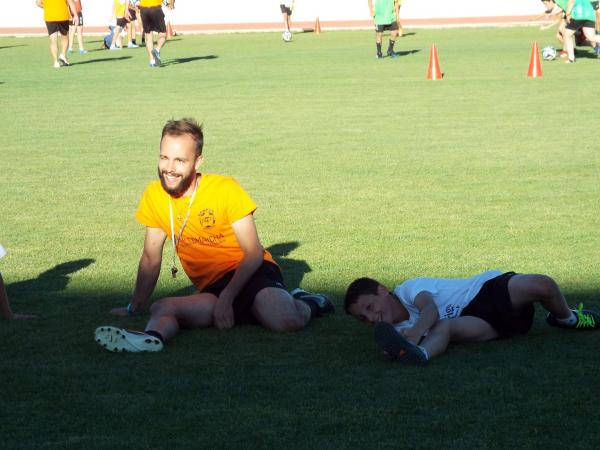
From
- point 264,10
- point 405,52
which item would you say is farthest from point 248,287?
point 264,10

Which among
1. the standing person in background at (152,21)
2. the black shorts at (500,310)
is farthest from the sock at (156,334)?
the standing person in background at (152,21)

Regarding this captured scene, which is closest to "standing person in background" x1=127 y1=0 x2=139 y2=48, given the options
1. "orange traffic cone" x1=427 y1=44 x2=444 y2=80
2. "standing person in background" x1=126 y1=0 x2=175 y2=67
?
"standing person in background" x1=126 y1=0 x2=175 y2=67

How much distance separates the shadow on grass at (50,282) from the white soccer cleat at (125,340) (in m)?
1.53

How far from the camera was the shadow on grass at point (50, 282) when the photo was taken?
6.82m

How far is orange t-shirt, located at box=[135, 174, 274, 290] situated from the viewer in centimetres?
595

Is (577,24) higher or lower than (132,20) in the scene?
lower

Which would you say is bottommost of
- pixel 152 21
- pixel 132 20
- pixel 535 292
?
pixel 132 20

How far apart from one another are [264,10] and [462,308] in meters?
42.2

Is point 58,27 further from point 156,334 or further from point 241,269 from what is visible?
point 156,334

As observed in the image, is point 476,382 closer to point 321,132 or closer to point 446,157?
point 446,157

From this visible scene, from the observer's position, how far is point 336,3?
152 ft

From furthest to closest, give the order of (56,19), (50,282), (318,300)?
1. (56,19)
2. (50,282)
3. (318,300)

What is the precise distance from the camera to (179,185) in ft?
19.2

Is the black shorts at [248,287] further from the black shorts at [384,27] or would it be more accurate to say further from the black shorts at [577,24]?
the black shorts at [384,27]
